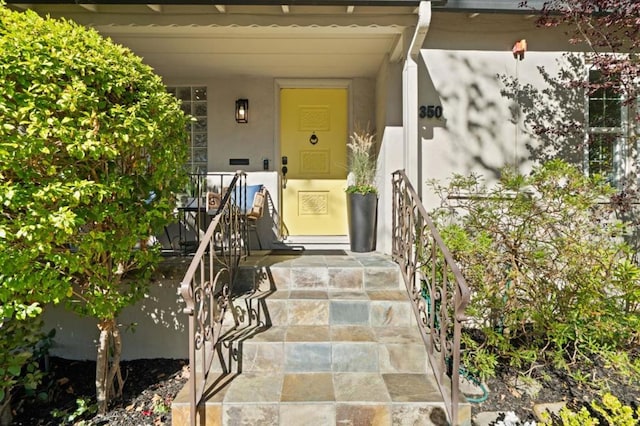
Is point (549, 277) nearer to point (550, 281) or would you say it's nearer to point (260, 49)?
point (550, 281)

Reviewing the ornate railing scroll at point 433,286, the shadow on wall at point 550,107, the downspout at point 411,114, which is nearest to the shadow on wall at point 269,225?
the ornate railing scroll at point 433,286

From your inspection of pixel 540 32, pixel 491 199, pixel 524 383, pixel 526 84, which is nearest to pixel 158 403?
pixel 524 383

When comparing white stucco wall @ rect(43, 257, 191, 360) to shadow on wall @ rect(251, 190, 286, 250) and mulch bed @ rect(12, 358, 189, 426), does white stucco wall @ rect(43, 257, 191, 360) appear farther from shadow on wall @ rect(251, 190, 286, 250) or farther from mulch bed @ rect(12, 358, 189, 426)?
shadow on wall @ rect(251, 190, 286, 250)

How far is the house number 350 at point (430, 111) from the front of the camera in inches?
145

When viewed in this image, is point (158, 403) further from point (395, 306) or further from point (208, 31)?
point (208, 31)

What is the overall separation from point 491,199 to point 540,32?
6.53 ft

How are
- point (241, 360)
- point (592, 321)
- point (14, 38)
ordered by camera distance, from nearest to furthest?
point (14, 38) → point (241, 360) → point (592, 321)

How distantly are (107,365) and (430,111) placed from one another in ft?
11.8

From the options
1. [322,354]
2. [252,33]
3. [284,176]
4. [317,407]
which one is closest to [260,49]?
[252,33]

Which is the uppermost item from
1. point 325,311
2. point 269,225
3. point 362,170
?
point 362,170

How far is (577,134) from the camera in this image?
376 centimetres

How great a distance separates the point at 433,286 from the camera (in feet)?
8.21

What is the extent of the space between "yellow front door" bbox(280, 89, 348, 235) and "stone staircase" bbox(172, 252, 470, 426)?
4.89 feet

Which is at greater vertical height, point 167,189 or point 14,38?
point 14,38
